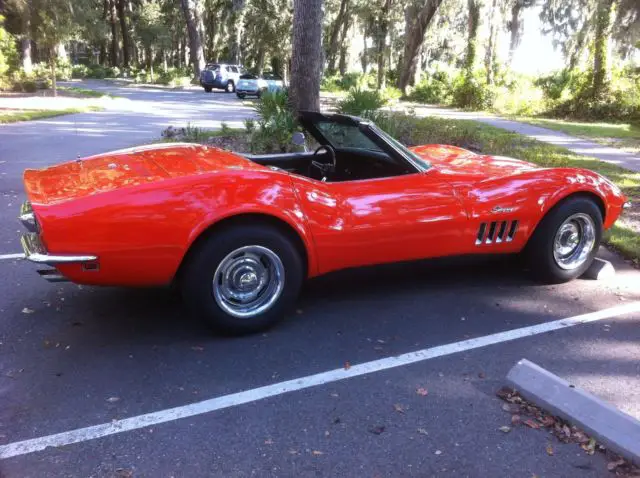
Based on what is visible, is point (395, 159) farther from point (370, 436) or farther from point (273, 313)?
point (370, 436)

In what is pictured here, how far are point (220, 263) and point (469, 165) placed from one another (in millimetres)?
2294

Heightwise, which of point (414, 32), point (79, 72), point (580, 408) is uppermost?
point (414, 32)

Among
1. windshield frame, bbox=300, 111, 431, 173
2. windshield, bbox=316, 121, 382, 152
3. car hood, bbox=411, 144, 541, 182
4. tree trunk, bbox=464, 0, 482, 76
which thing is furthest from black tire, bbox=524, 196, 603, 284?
tree trunk, bbox=464, 0, 482, 76

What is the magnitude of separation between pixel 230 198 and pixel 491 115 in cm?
1985

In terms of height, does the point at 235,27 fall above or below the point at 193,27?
Answer: above

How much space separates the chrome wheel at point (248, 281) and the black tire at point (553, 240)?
213 centimetres

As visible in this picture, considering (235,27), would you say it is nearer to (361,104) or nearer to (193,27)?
(193,27)

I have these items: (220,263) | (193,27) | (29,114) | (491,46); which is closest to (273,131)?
(220,263)

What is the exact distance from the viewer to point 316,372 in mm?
3256

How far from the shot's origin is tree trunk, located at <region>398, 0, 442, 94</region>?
28281 mm

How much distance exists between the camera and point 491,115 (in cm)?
2131

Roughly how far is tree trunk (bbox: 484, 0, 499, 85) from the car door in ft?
72.8

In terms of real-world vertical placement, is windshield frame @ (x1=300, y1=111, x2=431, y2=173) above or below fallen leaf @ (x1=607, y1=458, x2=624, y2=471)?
above

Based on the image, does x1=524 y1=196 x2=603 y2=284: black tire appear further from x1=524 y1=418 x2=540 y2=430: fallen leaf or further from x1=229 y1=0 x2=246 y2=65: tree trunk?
x1=229 y1=0 x2=246 y2=65: tree trunk
